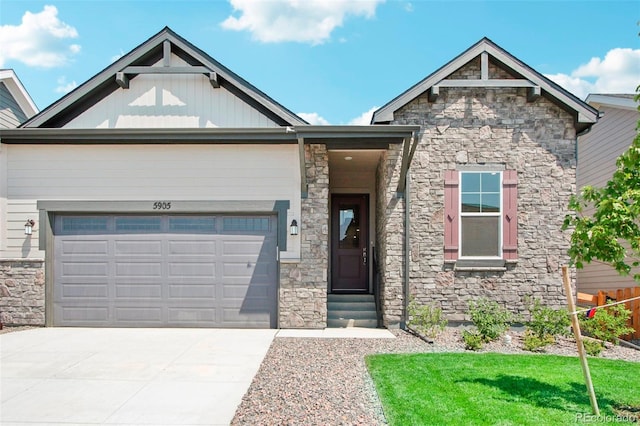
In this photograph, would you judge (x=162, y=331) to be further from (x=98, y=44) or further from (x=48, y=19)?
(x=48, y=19)

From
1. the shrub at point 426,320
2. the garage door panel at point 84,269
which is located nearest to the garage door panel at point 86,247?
the garage door panel at point 84,269

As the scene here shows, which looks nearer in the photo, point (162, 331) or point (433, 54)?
point (162, 331)

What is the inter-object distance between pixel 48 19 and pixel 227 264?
22.5 feet

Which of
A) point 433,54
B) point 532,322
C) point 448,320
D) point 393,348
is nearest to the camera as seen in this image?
point 393,348

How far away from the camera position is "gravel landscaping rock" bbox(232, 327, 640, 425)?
14.9 feet

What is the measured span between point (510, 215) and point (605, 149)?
5198mm

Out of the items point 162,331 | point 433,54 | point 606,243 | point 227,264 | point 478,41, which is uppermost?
point 433,54

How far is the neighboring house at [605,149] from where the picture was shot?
455 inches

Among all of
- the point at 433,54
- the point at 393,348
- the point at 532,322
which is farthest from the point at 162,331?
the point at 433,54

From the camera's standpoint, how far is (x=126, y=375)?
19.6 ft

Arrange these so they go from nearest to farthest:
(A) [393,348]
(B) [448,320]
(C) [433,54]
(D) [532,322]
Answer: (A) [393,348] → (D) [532,322] → (B) [448,320] → (C) [433,54]

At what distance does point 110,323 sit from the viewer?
9.57 m

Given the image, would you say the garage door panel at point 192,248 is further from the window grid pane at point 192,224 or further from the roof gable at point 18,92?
the roof gable at point 18,92

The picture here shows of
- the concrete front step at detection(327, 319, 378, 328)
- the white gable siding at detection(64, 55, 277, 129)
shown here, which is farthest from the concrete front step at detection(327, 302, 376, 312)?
the white gable siding at detection(64, 55, 277, 129)
